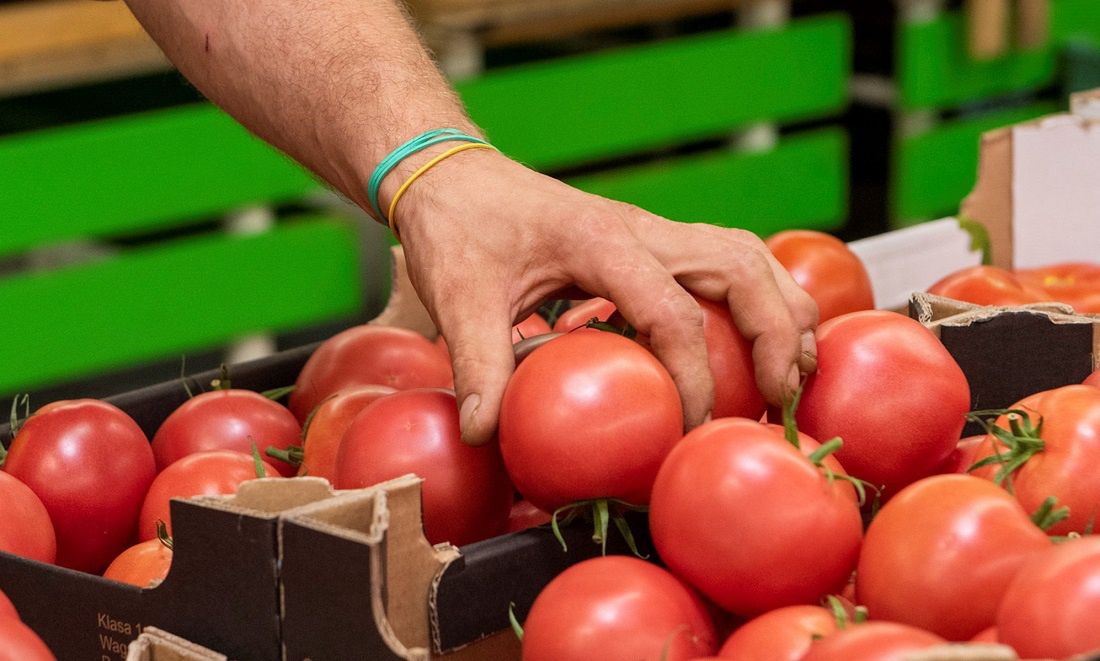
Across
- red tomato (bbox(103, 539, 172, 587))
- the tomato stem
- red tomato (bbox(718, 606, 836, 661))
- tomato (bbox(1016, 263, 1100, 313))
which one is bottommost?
red tomato (bbox(103, 539, 172, 587))

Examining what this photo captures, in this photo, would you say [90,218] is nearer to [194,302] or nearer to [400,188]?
[194,302]

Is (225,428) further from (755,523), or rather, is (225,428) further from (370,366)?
(755,523)

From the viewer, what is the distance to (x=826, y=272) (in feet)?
5.00

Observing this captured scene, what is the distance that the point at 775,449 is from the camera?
97 cm

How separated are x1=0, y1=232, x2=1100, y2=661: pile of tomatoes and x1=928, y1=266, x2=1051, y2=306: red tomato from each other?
1.34ft

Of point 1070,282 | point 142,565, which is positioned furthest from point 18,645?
point 1070,282

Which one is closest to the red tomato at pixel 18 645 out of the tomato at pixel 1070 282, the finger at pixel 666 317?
the finger at pixel 666 317

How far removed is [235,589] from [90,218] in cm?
244

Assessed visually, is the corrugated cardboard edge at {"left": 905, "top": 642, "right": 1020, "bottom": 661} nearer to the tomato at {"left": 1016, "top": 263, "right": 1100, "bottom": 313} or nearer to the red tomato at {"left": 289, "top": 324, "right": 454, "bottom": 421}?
the red tomato at {"left": 289, "top": 324, "right": 454, "bottom": 421}

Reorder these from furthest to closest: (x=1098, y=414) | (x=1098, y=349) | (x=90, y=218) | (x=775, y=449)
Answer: (x=90, y=218) → (x=1098, y=349) → (x=1098, y=414) → (x=775, y=449)

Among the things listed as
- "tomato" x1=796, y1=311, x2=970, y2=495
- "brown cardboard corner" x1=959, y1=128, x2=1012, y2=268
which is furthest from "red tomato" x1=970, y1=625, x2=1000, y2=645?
"brown cardboard corner" x1=959, y1=128, x2=1012, y2=268

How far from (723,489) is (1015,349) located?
588mm

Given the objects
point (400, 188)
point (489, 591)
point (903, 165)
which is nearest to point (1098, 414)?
point (489, 591)

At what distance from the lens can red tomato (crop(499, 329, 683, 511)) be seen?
103 cm
